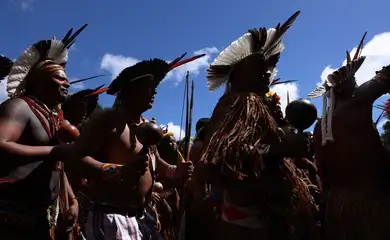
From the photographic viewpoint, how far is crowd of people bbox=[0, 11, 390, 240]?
9.55 feet

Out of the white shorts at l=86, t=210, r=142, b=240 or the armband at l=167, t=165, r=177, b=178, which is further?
the armband at l=167, t=165, r=177, b=178

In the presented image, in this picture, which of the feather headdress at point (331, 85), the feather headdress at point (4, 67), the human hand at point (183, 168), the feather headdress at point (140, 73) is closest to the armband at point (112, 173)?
the feather headdress at point (140, 73)

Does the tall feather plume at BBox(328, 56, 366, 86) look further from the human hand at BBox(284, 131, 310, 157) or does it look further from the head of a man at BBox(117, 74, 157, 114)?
the head of a man at BBox(117, 74, 157, 114)

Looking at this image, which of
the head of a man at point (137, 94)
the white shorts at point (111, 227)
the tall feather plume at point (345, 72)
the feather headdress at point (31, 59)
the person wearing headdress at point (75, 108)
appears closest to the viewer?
the white shorts at point (111, 227)

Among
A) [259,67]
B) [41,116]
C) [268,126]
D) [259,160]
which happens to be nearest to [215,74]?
[259,67]

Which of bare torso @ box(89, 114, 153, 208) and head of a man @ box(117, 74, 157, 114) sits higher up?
head of a man @ box(117, 74, 157, 114)

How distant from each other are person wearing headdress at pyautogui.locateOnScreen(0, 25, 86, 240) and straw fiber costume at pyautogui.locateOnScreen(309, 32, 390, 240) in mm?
2184

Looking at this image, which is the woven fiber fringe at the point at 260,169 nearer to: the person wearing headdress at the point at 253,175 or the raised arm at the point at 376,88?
the person wearing headdress at the point at 253,175

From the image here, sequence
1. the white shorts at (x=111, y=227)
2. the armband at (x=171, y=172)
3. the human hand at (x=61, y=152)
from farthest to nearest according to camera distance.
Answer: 1. the armband at (x=171, y=172)
2. the white shorts at (x=111, y=227)
3. the human hand at (x=61, y=152)

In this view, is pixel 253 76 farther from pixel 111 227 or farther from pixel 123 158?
pixel 111 227

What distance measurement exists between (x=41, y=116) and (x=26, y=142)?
22cm

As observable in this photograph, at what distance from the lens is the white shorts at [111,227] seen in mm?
3375

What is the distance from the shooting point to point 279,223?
3.05m

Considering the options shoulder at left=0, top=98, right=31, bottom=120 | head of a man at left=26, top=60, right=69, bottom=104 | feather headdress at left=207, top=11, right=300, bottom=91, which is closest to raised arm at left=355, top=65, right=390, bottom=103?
feather headdress at left=207, top=11, right=300, bottom=91
